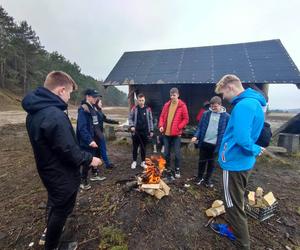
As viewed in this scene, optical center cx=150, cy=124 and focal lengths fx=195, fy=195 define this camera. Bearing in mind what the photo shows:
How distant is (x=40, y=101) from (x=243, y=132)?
2387 mm

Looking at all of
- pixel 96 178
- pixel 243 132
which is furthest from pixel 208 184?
pixel 96 178

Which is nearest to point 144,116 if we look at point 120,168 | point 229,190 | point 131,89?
point 120,168

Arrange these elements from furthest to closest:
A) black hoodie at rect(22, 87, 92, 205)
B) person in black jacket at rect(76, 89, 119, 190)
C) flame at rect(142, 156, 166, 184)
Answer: person in black jacket at rect(76, 89, 119, 190)
flame at rect(142, 156, 166, 184)
black hoodie at rect(22, 87, 92, 205)

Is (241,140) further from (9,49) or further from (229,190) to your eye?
(9,49)

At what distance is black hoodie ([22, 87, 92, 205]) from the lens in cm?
213

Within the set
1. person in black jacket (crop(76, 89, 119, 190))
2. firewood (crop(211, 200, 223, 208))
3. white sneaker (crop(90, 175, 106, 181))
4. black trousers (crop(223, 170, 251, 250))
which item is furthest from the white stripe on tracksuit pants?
white sneaker (crop(90, 175, 106, 181))

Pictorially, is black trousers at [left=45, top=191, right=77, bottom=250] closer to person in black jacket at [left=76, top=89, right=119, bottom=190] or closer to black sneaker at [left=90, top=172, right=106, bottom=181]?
person in black jacket at [left=76, top=89, right=119, bottom=190]

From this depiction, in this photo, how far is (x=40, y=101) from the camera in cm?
220

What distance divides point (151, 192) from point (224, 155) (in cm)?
156

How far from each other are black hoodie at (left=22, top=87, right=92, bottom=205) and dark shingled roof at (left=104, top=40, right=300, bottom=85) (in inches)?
232

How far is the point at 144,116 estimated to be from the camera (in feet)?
17.4

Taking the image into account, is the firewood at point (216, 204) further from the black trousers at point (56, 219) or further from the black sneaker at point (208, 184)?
the black trousers at point (56, 219)

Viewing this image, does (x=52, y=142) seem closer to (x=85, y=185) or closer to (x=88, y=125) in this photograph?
(x=88, y=125)

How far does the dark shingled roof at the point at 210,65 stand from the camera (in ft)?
22.7
